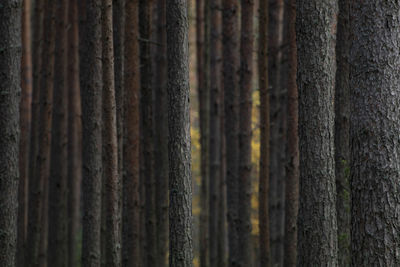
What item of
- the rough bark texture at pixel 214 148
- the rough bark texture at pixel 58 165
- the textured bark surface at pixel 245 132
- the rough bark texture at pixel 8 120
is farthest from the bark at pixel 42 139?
the rough bark texture at pixel 214 148

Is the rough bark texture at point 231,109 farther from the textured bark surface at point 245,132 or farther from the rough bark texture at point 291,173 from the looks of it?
the rough bark texture at point 291,173

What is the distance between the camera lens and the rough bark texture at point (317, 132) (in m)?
6.45

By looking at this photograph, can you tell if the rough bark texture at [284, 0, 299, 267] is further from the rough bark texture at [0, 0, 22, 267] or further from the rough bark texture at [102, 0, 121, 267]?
the rough bark texture at [0, 0, 22, 267]

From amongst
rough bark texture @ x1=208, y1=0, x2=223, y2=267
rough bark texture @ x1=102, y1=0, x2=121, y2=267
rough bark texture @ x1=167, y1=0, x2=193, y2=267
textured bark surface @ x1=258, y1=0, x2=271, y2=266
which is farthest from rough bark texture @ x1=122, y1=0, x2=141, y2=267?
rough bark texture @ x1=208, y1=0, x2=223, y2=267

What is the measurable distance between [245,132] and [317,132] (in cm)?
485

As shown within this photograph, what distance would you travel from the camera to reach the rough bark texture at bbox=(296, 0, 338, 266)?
6.45m

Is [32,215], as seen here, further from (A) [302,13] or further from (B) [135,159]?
(A) [302,13]

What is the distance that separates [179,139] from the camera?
6.89 m

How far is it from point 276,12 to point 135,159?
18.5 ft

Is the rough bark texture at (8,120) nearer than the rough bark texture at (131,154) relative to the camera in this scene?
Yes

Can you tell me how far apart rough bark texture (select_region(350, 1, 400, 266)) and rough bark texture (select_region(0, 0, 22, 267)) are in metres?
4.90

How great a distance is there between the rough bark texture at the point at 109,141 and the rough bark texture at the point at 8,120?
49.7 inches

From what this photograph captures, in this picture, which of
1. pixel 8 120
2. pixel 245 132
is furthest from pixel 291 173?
pixel 8 120

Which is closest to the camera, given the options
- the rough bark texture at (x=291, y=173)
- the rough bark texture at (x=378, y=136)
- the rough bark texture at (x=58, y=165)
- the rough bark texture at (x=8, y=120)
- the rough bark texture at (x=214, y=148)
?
the rough bark texture at (x=378, y=136)
